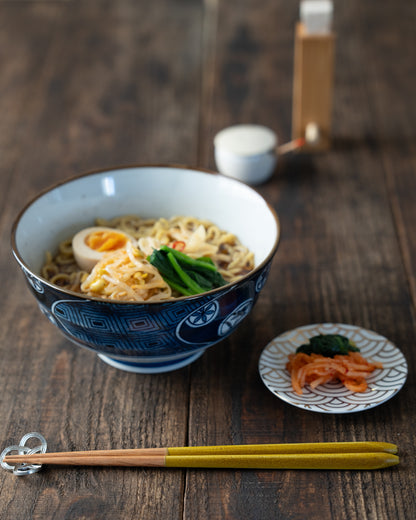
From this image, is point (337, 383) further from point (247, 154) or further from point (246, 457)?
point (247, 154)

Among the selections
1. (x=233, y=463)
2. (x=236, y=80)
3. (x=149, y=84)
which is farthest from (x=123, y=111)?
(x=233, y=463)

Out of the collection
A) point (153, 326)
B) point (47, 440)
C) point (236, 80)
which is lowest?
point (236, 80)

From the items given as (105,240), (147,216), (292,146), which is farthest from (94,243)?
(292,146)

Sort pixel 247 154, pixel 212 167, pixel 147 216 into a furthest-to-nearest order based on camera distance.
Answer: pixel 212 167
pixel 247 154
pixel 147 216

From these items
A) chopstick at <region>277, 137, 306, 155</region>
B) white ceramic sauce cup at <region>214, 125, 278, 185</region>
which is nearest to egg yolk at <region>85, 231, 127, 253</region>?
white ceramic sauce cup at <region>214, 125, 278, 185</region>

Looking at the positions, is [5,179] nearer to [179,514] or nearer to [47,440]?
[47,440]
